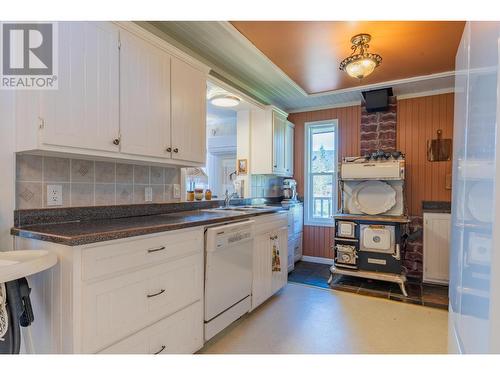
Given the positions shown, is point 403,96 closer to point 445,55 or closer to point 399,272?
point 445,55

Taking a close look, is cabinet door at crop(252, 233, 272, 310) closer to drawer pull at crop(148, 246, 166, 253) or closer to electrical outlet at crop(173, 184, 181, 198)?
electrical outlet at crop(173, 184, 181, 198)

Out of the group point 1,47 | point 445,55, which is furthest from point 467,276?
point 445,55

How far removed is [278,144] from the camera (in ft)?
12.7

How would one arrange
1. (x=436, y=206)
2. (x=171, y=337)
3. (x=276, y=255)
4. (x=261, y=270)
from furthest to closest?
(x=436, y=206)
(x=276, y=255)
(x=261, y=270)
(x=171, y=337)

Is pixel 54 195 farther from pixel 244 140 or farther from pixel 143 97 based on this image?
pixel 244 140

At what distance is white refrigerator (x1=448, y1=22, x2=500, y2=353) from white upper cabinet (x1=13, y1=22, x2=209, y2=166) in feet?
5.59

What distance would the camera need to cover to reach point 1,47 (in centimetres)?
136

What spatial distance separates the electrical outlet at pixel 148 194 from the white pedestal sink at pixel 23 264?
0.97 metres

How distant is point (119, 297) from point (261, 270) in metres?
1.46

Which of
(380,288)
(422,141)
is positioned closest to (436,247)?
(380,288)

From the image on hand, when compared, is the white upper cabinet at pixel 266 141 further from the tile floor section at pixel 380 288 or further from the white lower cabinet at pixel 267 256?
the tile floor section at pixel 380 288

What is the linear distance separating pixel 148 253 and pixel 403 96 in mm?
3806

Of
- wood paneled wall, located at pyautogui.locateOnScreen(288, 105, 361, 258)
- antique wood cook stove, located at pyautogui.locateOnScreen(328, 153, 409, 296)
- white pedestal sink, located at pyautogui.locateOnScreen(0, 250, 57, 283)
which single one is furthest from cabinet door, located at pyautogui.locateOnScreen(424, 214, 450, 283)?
white pedestal sink, located at pyautogui.locateOnScreen(0, 250, 57, 283)

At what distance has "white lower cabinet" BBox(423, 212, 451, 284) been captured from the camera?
3.25 m
